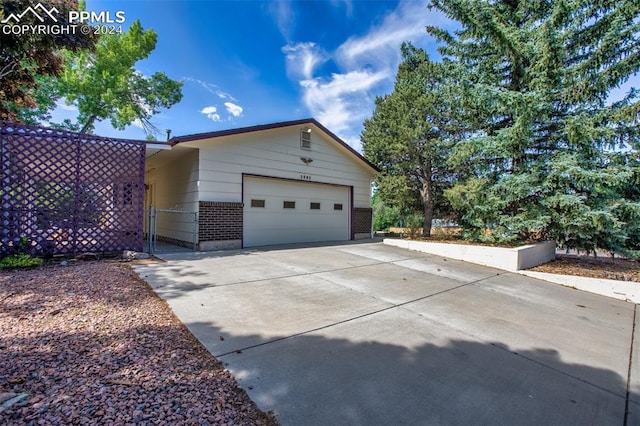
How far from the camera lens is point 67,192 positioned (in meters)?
5.98

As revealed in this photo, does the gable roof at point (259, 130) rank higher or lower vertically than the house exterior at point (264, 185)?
higher

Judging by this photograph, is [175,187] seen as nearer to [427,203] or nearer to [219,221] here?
[219,221]

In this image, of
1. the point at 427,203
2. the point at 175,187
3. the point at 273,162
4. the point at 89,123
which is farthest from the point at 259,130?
the point at 89,123

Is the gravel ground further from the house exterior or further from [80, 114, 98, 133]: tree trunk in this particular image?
[80, 114, 98, 133]: tree trunk

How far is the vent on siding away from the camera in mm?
10047

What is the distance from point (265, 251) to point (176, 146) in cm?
370

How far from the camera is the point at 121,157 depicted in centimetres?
666

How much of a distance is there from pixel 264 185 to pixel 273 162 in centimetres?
81

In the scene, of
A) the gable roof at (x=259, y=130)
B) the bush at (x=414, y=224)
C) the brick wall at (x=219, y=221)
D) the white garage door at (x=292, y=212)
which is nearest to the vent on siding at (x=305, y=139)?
the gable roof at (x=259, y=130)

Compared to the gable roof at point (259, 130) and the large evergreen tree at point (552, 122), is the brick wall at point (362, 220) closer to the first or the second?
the gable roof at point (259, 130)

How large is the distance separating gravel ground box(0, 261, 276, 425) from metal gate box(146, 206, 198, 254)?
13.3ft

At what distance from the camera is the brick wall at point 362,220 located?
11.9 meters

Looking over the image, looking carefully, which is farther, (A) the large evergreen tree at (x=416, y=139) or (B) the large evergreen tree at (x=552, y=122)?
(A) the large evergreen tree at (x=416, y=139)

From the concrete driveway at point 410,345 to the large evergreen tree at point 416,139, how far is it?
626cm
